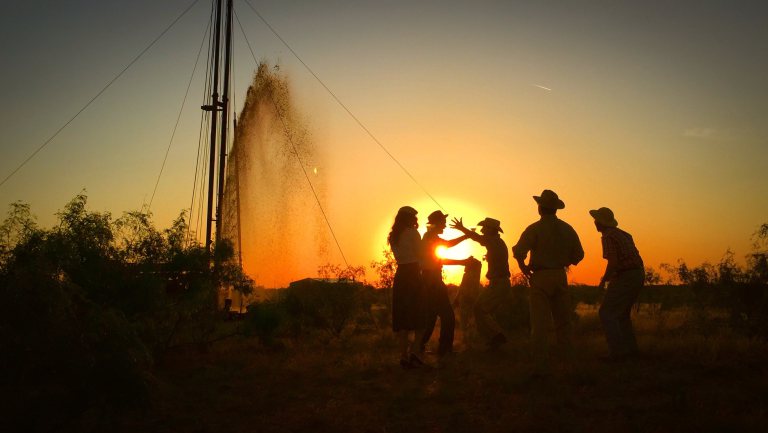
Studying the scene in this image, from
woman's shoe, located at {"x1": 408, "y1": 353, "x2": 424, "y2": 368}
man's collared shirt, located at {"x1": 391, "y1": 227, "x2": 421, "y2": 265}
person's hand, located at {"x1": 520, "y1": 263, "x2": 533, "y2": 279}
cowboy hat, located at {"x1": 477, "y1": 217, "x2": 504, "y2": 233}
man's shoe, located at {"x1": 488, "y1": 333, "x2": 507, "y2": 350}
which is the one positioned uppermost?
cowboy hat, located at {"x1": 477, "y1": 217, "x2": 504, "y2": 233}

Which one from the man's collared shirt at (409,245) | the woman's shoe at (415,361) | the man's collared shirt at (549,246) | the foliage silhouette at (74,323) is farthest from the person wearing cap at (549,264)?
the foliage silhouette at (74,323)

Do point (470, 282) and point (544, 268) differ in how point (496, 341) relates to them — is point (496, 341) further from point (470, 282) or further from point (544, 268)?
point (544, 268)

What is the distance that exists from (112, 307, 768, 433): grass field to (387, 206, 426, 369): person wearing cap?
2.05 feet

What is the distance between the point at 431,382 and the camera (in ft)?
27.0

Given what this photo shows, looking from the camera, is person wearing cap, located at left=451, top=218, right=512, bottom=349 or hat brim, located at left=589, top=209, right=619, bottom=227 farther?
person wearing cap, located at left=451, top=218, right=512, bottom=349

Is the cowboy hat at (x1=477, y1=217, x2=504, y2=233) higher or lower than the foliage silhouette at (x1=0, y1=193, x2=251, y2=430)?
higher

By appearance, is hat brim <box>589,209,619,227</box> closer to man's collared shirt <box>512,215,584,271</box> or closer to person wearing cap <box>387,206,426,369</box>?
man's collared shirt <box>512,215,584,271</box>

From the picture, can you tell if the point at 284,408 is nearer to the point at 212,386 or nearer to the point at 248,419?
the point at 248,419

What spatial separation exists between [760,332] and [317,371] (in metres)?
8.15

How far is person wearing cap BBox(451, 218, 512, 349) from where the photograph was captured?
10.8 meters

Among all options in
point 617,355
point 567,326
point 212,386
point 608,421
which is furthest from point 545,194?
point 212,386

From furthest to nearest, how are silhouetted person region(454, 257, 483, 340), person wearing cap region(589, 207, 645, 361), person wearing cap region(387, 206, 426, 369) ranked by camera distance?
silhouetted person region(454, 257, 483, 340) → person wearing cap region(387, 206, 426, 369) → person wearing cap region(589, 207, 645, 361)

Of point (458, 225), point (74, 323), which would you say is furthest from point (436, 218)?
point (74, 323)

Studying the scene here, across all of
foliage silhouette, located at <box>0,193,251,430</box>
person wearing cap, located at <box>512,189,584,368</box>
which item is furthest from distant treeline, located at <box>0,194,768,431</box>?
person wearing cap, located at <box>512,189,584,368</box>
